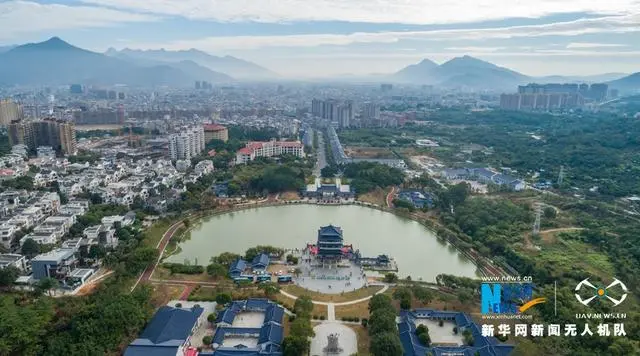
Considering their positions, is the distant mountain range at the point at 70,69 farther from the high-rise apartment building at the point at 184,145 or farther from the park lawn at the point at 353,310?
the park lawn at the point at 353,310

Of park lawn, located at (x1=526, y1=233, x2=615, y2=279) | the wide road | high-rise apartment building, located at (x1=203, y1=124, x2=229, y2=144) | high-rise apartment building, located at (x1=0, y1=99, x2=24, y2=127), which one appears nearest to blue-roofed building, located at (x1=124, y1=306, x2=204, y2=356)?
park lawn, located at (x1=526, y1=233, x2=615, y2=279)

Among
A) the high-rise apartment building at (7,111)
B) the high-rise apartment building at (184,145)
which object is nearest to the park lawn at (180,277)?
the high-rise apartment building at (184,145)

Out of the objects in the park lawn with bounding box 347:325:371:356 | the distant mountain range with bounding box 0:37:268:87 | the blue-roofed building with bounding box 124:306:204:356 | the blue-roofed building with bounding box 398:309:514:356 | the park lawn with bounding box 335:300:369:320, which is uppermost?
the distant mountain range with bounding box 0:37:268:87

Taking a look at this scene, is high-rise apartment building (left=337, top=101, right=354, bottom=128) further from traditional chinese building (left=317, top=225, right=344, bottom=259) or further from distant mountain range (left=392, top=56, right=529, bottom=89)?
distant mountain range (left=392, top=56, right=529, bottom=89)

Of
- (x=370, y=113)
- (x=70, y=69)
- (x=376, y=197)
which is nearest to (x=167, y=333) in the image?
(x=376, y=197)

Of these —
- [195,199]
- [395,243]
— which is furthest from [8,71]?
[395,243]

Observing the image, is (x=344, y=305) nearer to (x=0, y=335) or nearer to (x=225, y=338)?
(x=225, y=338)
